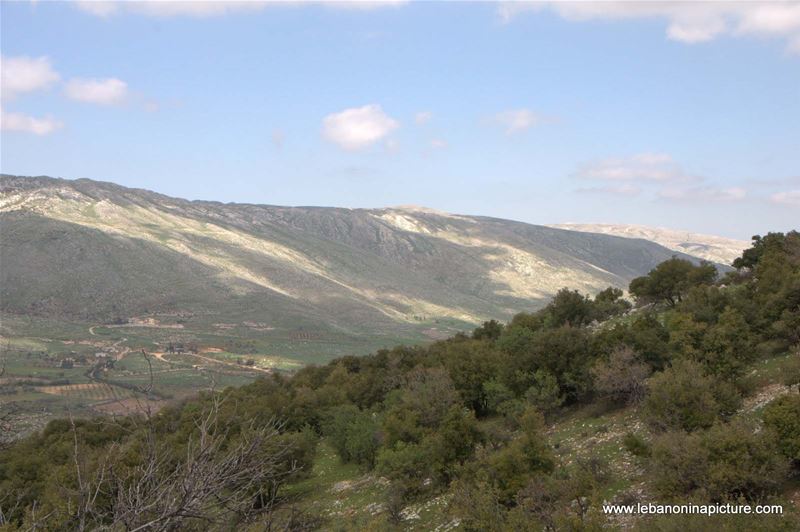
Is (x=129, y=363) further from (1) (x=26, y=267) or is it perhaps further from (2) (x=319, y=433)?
(2) (x=319, y=433)

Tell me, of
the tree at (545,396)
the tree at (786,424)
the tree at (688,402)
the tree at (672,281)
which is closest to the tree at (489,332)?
the tree at (672,281)

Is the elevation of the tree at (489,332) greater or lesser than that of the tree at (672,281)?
lesser

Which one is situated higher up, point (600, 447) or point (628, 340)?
point (628, 340)

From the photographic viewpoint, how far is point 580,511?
64.0 ft

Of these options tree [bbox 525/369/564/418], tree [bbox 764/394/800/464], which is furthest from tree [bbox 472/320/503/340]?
tree [bbox 764/394/800/464]

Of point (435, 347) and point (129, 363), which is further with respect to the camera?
point (129, 363)

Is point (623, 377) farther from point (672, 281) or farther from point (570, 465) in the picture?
point (672, 281)

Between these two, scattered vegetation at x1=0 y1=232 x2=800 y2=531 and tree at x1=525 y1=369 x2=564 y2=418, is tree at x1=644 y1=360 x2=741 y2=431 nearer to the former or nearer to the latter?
scattered vegetation at x1=0 y1=232 x2=800 y2=531

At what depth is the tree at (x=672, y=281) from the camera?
5594cm

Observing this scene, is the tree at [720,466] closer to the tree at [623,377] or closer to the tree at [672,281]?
the tree at [623,377]

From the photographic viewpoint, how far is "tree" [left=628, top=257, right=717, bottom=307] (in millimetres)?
55938

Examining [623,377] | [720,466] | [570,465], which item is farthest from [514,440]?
[623,377]

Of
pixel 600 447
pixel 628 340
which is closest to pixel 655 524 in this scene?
pixel 600 447

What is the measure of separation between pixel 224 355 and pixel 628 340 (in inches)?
4573
